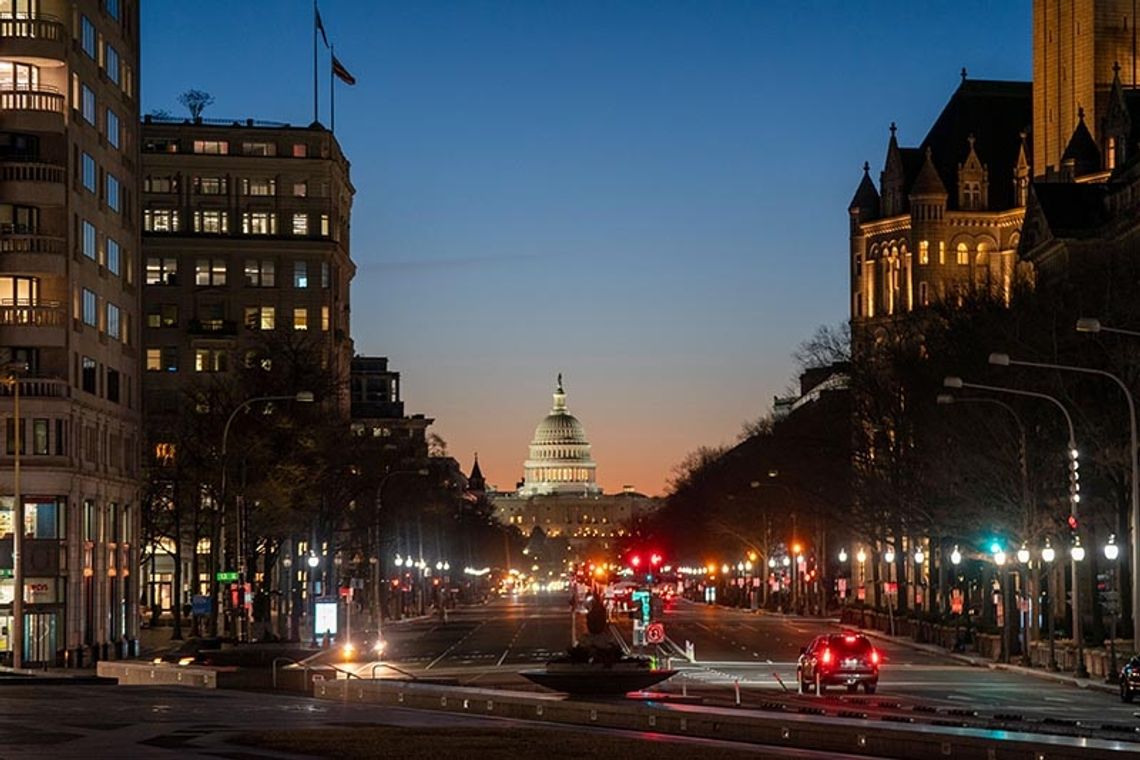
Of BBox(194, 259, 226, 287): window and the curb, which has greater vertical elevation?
BBox(194, 259, 226, 287): window

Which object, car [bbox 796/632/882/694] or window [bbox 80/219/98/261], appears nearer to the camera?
car [bbox 796/632/882/694]

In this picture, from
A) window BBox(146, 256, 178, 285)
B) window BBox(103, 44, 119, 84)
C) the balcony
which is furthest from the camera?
window BBox(146, 256, 178, 285)

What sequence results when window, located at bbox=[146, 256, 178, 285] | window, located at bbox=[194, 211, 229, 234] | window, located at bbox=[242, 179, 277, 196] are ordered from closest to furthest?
window, located at bbox=[146, 256, 178, 285] < window, located at bbox=[194, 211, 229, 234] < window, located at bbox=[242, 179, 277, 196]

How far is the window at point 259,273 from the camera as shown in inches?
6442

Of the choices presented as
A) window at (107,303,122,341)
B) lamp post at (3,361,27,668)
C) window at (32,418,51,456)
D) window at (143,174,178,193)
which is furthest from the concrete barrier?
window at (143,174,178,193)

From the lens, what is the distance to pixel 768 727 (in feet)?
123

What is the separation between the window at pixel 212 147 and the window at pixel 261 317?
1151 cm

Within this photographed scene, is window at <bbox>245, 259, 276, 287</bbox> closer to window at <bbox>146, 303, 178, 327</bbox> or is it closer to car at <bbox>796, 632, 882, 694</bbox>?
window at <bbox>146, 303, 178, 327</bbox>

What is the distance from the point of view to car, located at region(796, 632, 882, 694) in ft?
198

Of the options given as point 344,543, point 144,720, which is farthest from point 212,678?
point 344,543

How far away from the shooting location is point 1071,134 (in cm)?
15288

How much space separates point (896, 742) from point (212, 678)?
107 ft

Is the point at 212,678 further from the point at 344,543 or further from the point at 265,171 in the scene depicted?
the point at 265,171

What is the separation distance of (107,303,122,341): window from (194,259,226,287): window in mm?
68987
